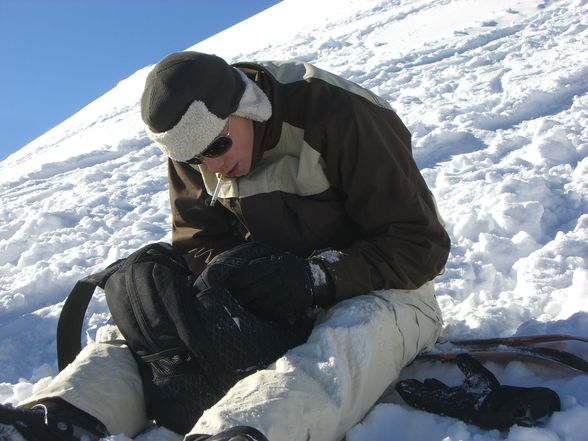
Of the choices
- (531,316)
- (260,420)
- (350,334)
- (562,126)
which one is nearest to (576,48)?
(562,126)

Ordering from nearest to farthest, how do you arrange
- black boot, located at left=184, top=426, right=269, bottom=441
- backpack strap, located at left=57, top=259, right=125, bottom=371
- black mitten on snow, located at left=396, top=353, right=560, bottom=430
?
black boot, located at left=184, top=426, right=269, bottom=441, black mitten on snow, located at left=396, top=353, right=560, bottom=430, backpack strap, located at left=57, top=259, right=125, bottom=371

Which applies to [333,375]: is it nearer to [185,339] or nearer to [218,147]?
[185,339]

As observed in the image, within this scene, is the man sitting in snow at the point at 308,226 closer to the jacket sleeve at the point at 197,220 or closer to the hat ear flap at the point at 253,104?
the hat ear flap at the point at 253,104

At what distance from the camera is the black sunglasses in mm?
2098

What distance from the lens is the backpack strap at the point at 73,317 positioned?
7.41 feet

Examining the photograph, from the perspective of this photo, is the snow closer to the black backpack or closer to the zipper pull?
the black backpack

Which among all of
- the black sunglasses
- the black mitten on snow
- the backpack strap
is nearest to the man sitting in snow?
the black sunglasses

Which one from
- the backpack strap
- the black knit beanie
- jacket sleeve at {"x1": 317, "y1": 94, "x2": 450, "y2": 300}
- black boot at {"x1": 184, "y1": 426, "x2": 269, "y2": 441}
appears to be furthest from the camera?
the backpack strap

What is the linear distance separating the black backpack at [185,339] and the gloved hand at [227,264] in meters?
0.03

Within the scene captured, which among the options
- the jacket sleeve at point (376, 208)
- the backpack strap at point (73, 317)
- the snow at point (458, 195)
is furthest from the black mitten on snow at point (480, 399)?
the backpack strap at point (73, 317)

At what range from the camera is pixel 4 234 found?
561 centimetres

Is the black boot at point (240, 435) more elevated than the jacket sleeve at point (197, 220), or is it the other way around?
the jacket sleeve at point (197, 220)

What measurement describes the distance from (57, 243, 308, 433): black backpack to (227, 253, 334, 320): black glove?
0.06 metres

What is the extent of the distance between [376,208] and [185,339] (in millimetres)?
Answer: 761
